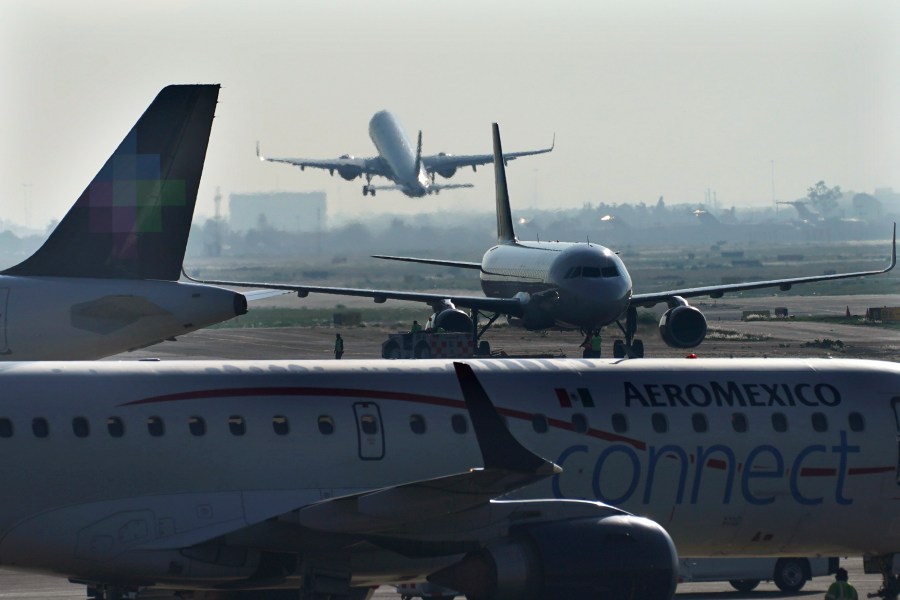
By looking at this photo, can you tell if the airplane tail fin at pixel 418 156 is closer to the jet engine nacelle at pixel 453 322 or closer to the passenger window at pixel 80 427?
the jet engine nacelle at pixel 453 322

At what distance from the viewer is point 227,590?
22203mm

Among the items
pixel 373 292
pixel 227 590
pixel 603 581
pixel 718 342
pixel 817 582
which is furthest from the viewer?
pixel 718 342

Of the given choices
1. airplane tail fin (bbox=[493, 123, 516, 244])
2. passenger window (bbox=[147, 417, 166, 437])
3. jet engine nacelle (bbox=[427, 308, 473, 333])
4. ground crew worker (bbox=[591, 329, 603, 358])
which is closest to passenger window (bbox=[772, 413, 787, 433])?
passenger window (bbox=[147, 417, 166, 437])

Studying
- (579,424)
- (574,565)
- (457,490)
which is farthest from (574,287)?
(457,490)

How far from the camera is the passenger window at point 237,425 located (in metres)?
21.8

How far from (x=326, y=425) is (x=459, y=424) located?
1.92 m

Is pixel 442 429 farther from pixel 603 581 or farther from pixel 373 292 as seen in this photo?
pixel 373 292

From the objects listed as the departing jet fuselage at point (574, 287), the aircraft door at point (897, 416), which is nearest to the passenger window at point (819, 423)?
the aircraft door at point (897, 416)

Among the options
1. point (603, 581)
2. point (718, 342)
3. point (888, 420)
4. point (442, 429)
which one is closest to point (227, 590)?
point (442, 429)

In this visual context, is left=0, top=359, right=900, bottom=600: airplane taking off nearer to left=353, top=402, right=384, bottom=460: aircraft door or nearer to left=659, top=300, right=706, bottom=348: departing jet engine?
left=353, top=402, right=384, bottom=460: aircraft door

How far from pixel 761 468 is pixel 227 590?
26.3 feet

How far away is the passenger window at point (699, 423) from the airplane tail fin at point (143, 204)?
41.7 feet

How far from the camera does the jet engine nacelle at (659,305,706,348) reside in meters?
66.1

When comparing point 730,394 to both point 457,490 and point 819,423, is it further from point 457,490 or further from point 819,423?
point 457,490
